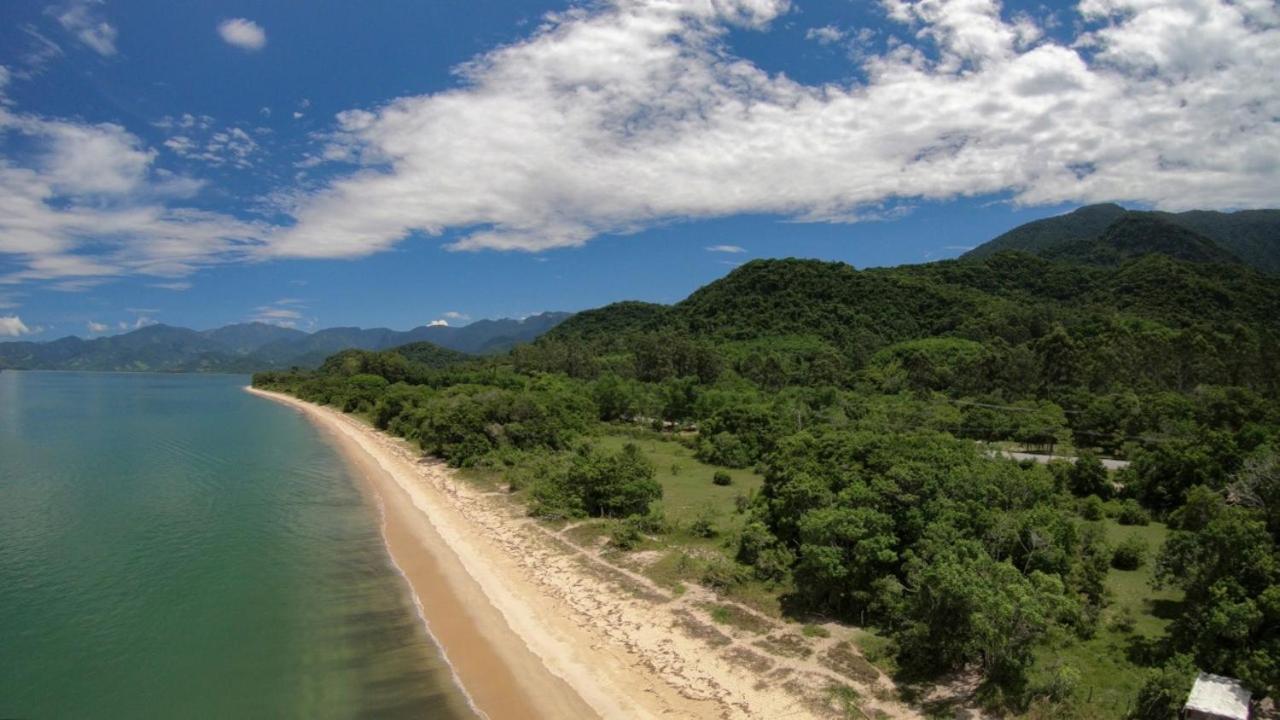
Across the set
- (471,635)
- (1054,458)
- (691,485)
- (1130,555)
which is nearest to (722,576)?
(471,635)

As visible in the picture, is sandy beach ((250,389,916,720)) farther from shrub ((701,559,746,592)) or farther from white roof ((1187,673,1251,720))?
white roof ((1187,673,1251,720))

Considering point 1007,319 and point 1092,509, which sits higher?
point 1007,319

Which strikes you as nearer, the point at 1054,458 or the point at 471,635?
the point at 471,635

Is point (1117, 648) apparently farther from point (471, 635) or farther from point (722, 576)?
point (471, 635)

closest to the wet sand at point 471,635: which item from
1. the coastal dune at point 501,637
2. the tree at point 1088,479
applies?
the coastal dune at point 501,637

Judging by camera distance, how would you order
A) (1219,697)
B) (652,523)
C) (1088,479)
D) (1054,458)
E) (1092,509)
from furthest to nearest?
(1054,458) → (1088,479) → (1092,509) → (652,523) → (1219,697)
